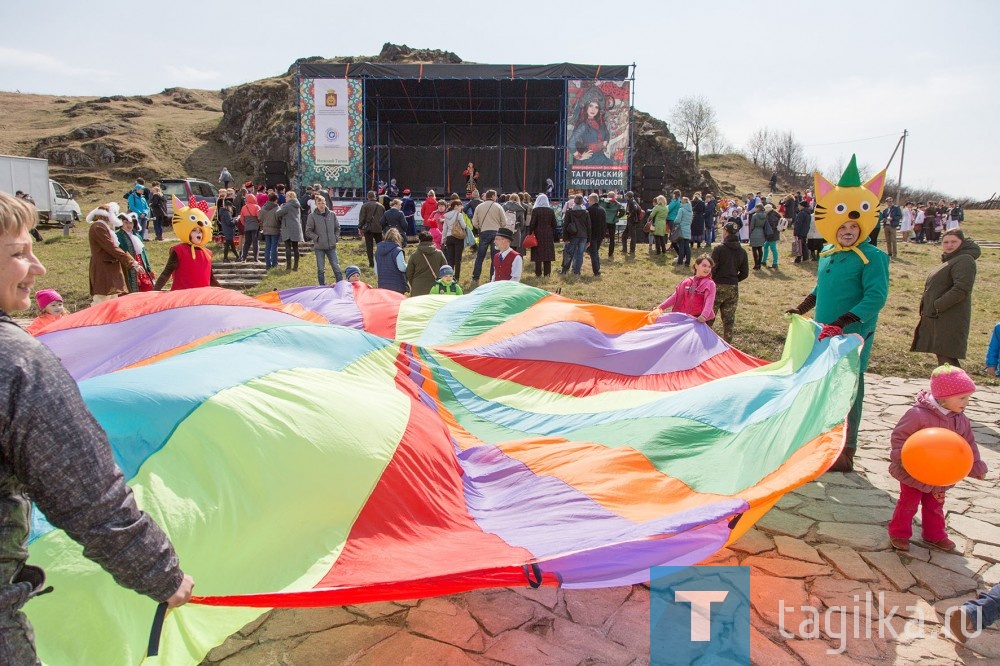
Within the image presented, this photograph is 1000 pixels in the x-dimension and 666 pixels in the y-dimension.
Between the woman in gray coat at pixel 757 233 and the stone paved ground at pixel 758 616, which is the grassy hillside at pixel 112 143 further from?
the stone paved ground at pixel 758 616

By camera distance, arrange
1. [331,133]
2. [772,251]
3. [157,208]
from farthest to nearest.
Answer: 1. [331,133]
2. [157,208]
3. [772,251]

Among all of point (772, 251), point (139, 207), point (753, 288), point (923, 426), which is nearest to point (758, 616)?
point (923, 426)

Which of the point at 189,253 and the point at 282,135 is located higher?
the point at 282,135

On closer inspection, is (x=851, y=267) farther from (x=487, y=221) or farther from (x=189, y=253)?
(x=487, y=221)

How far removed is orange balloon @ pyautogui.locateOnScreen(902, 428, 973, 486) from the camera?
9.95 ft

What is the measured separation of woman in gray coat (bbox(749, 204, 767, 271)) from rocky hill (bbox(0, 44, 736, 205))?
19.4m

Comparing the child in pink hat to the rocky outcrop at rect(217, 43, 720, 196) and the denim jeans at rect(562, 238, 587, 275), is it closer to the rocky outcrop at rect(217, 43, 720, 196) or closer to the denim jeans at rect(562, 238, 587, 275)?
the denim jeans at rect(562, 238, 587, 275)

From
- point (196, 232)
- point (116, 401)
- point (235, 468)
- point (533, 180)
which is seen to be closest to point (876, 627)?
point (235, 468)

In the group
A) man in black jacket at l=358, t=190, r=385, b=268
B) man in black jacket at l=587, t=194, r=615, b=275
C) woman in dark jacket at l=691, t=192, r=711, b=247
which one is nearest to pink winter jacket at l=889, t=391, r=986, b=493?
man in black jacket at l=587, t=194, r=615, b=275

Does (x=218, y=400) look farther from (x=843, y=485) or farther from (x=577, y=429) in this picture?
(x=843, y=485)

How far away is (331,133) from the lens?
1909 centimetres

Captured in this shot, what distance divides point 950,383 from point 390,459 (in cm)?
276

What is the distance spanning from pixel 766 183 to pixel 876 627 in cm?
5093

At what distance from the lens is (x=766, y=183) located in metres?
49.2
